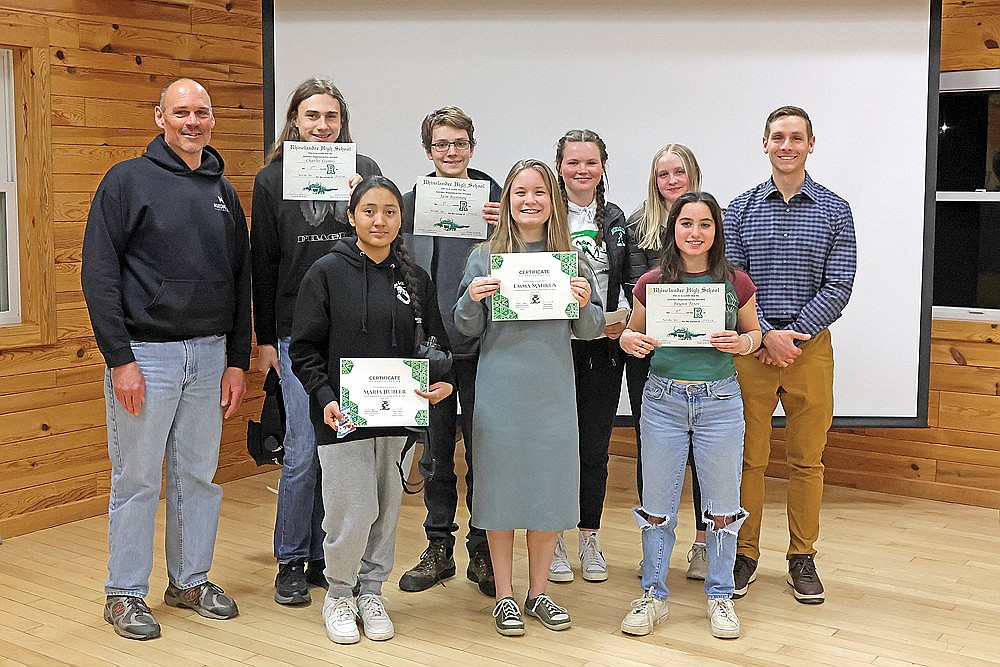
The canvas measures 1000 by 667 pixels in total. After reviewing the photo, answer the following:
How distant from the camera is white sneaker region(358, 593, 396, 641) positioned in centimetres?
320

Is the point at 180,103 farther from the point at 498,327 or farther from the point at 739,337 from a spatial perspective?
the point at 739,337

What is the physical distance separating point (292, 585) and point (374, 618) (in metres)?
0.41

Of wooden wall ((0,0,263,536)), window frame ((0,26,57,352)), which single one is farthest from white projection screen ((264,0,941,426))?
window frame ((0,26,57,352))

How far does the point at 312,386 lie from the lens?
120 inches

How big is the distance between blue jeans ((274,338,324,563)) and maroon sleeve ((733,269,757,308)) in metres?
1.36

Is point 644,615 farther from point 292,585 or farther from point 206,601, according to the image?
point 206,601

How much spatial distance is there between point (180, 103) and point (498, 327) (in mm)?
1114

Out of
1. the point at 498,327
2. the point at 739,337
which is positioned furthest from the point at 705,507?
the point at 498,327

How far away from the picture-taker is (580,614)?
3.44 metres

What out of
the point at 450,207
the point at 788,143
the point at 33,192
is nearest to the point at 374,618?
the point at 450,207

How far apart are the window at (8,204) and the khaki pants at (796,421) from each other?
2.82 m

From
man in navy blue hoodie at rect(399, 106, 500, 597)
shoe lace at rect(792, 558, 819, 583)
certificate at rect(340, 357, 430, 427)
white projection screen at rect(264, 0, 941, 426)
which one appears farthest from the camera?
white projection screen at rect(264, 0, 941, 426)

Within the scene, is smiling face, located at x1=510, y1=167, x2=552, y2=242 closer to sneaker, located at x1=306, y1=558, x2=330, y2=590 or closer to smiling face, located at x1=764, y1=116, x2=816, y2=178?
smiling face, located at x1=764, y1=116, x2=816, y2=178

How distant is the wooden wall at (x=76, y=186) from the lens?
4254 mm
